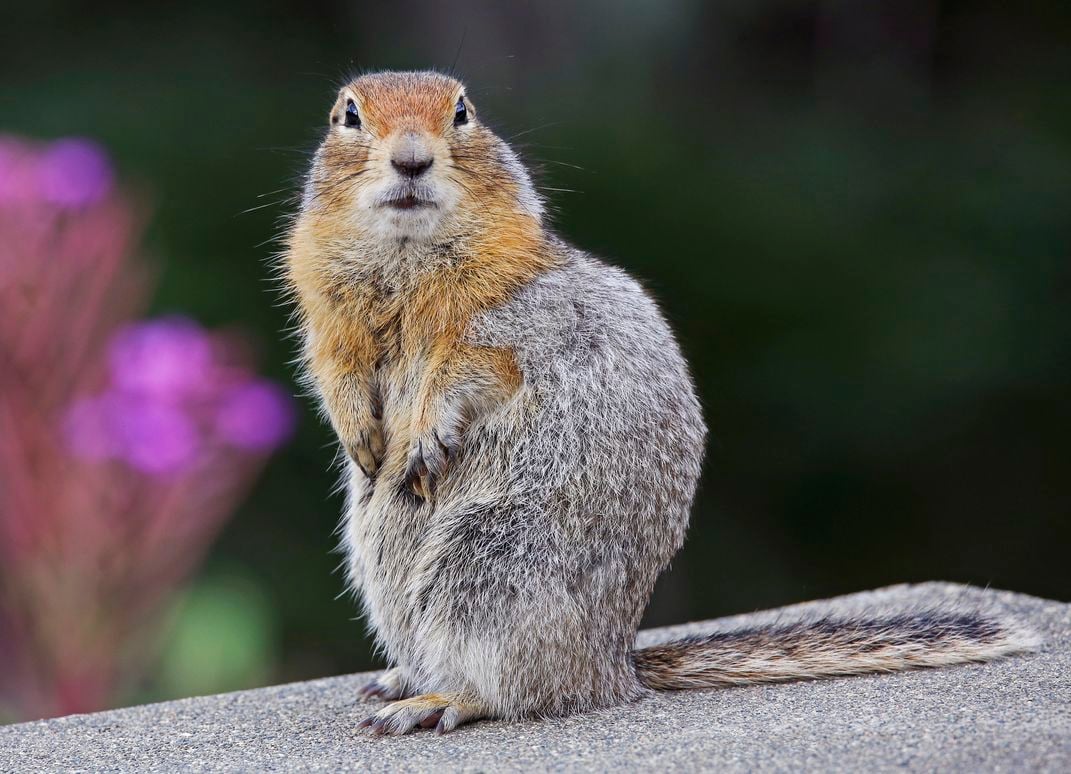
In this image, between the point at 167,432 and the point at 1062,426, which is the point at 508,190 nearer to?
the point at 167,432

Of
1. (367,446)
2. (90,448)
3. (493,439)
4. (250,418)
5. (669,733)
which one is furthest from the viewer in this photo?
(250,418)

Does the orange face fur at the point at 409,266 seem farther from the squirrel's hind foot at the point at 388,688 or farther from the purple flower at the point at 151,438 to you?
the purple flower at the point at 151,438

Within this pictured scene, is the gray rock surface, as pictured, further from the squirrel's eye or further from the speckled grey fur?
the squirrel's eye

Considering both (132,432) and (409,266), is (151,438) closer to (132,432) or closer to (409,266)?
(132,432)

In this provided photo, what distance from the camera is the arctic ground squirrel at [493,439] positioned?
4.16 meters

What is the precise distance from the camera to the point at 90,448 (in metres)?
5.98

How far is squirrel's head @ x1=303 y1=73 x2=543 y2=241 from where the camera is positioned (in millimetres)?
4184

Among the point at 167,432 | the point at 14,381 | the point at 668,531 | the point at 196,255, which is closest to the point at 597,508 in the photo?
the point at 668,531

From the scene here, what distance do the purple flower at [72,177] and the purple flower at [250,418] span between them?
1094mm

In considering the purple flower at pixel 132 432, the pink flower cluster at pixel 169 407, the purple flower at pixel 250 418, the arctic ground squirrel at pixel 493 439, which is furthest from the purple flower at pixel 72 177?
the arctic ground squirrel at pixel 493 439

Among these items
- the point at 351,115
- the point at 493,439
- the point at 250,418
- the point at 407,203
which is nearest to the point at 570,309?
the point at 493,439

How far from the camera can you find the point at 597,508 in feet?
13.8

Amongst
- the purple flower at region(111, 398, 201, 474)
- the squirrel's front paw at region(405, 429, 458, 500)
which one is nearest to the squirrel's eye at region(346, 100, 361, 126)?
the squirrel's front paw at region(405, 429, 458, 500)

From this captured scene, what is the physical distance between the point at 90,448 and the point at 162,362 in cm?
52
